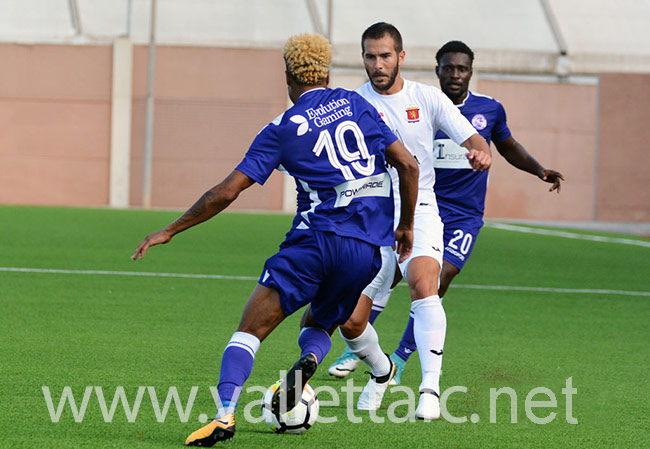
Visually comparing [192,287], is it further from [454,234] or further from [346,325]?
[346,325]

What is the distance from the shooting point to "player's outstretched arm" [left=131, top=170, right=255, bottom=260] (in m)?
4.52

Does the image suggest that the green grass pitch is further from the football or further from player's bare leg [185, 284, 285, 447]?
player's bare leg [185, 284, 285, 447]

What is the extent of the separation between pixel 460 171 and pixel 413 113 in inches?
46.9

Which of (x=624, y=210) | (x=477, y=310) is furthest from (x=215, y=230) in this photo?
(x=624, y=210)

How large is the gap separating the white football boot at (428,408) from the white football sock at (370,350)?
351mm

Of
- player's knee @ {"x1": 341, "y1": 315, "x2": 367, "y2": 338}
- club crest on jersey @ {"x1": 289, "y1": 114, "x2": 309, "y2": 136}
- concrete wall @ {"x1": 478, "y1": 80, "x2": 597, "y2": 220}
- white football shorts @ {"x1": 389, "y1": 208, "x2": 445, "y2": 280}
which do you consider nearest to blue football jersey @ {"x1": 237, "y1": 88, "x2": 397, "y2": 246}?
club crest on jersey @ {"x1": 289, "y1": 114, "x2": 309, "y2": 136}

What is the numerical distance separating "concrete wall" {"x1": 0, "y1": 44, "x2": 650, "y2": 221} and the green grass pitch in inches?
643

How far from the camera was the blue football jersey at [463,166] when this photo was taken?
23.0 ft

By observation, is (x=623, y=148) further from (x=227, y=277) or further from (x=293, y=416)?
(x=293, y=416)

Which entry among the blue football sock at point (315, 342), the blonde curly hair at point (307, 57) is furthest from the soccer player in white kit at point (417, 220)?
the blonde curly hair at point (307, 57)

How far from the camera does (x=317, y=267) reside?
15.1 feet

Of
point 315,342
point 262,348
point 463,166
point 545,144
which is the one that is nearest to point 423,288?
point 315,342

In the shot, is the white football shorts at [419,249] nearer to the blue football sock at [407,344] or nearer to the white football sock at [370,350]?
the white football sock at [370,350]

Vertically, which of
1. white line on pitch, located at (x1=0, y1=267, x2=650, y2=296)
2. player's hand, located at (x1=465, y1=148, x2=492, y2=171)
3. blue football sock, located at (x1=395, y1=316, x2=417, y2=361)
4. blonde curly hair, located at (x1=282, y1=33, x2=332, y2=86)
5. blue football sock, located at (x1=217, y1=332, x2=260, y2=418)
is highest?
blonde curly hair, located at (x1=282, y1=33, x2=332, y2=86)
